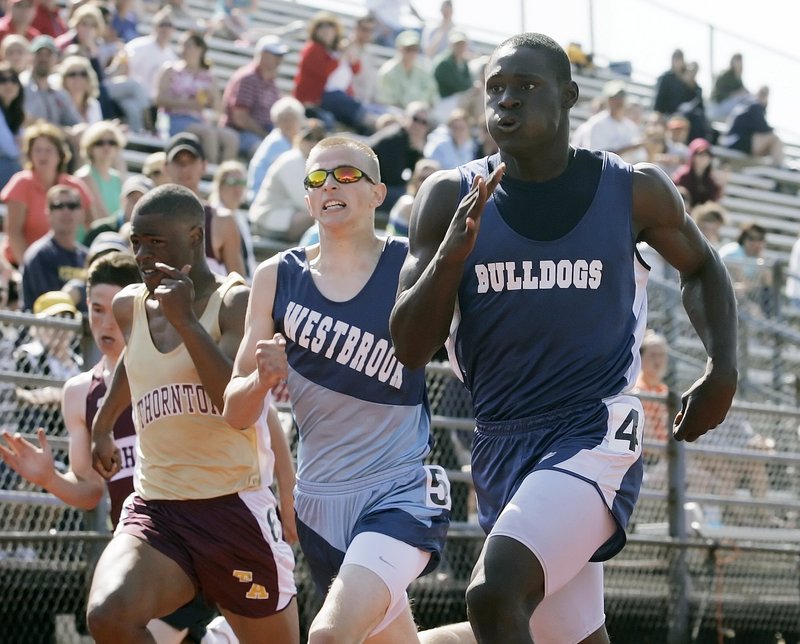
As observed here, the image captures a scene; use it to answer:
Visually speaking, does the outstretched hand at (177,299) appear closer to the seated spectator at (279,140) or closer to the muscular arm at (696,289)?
the muscular arm at (696,289)

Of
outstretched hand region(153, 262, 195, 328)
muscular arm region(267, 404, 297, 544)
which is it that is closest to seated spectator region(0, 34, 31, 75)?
muscular arm region(267, 404, 297, 544)

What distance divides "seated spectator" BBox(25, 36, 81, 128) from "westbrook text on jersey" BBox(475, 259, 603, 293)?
8900mm

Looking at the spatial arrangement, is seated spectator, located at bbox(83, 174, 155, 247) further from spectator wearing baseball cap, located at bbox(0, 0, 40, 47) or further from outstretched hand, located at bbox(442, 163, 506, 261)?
outstretched hand, located at bbox(442, 163, 506, 261)

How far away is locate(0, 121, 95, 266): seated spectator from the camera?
10812 mm

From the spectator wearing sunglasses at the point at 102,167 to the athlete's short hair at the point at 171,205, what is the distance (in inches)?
217

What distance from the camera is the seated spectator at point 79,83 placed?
13.0m

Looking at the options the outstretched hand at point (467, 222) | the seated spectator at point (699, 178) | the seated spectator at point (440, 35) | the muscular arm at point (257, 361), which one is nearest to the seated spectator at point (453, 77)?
the seated spectator at point (440, 35)

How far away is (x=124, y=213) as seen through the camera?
33.8 ft

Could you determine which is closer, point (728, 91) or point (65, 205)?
point (65, 205)

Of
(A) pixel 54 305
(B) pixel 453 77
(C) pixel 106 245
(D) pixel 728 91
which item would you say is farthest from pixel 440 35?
(A) pixel 54 305

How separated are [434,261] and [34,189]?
7.04 metres

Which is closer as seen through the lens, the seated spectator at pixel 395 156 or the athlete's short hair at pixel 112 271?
the athlete's short hair at pixel 112 271

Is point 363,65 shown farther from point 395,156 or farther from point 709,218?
point 709,218

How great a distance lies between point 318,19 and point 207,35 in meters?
3.37
